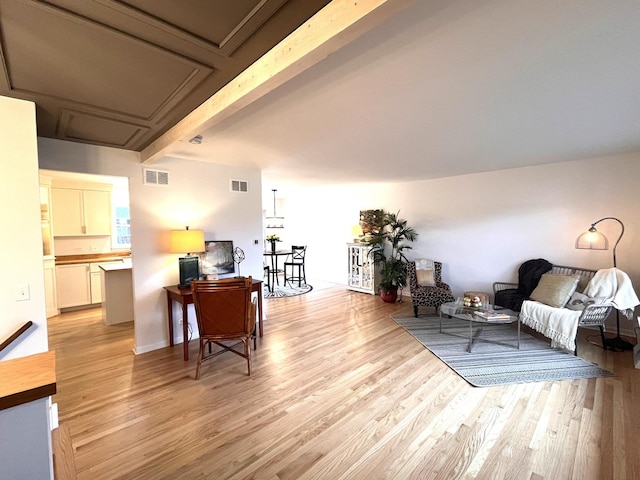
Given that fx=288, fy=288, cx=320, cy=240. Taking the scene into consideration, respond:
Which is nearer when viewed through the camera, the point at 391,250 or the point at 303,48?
the point at 303,48

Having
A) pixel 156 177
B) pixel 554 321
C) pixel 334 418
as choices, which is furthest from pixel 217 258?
pixel 554 321

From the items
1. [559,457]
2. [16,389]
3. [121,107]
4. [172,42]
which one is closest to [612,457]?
[559,457]

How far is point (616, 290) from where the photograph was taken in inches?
134

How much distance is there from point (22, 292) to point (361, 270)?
5487 mm

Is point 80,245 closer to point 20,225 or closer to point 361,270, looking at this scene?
point 20,225

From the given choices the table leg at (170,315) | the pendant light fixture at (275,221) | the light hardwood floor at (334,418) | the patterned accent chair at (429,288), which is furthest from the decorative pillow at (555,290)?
the pendant light fixture at (275,221)

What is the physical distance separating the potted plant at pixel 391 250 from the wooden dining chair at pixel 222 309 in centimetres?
340

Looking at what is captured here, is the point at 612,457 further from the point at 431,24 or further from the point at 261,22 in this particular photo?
the point at 261,22

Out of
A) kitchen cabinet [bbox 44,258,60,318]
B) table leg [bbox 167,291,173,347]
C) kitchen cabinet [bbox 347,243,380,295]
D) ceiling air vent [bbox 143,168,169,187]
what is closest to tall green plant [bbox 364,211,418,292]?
kitchen cabinet [bbox 347,243,380,295]

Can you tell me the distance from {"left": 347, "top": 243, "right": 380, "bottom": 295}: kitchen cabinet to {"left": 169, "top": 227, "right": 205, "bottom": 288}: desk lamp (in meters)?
3.68

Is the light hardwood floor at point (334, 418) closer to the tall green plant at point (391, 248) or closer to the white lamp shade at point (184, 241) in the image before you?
the white lamp shade at point (184, 241)

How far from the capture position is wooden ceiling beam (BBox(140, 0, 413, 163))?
110cm

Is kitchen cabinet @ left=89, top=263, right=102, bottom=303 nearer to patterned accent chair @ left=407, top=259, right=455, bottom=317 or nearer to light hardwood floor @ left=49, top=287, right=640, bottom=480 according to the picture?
light hardwood floor @ left=49, top=287, right=640, bottom=480

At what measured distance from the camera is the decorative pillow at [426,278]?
5.17m
